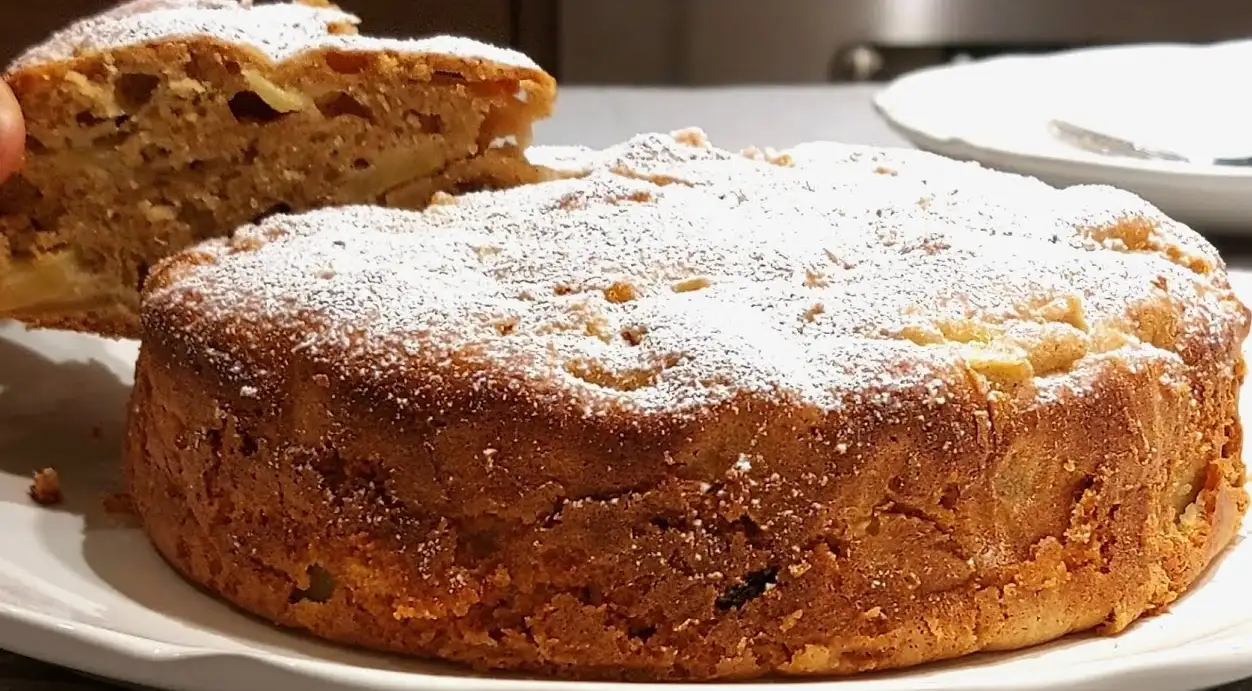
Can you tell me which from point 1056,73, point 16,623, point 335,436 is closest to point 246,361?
point 335,436

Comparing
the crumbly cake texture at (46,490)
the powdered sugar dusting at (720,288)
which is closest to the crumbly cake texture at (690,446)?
the powdered sugar dusting at (720,288)

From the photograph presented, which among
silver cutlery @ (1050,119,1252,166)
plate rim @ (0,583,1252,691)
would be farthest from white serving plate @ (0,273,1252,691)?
silver cutlery @ (1050,119,1252,166)

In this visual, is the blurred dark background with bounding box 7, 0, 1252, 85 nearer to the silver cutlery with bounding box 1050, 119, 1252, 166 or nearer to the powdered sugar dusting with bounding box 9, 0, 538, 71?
the silver cutlery with bounding box 1050, 119, 1252, 166

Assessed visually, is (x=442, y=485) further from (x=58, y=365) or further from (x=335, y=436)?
(x=58, y=365)

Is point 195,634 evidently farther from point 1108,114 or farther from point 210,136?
point 1108,114

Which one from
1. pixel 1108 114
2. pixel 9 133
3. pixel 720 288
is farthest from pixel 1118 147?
pixel 9 133

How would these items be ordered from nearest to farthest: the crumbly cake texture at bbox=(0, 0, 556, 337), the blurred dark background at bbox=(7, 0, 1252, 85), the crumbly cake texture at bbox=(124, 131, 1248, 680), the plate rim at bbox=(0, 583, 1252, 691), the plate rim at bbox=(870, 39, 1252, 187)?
the plate rim at bbox=(0, 583, 1252, 691)
the crumbly cake texture at bbox=(124, 131, 1248, 680)
the crumbly cake texture at bbox=(0, 0, 556, 337)
the plate rim at bbox=(870, 39, 1252, 187)
the blurred dark background at bbox=(7, 0, 1252, 85)
